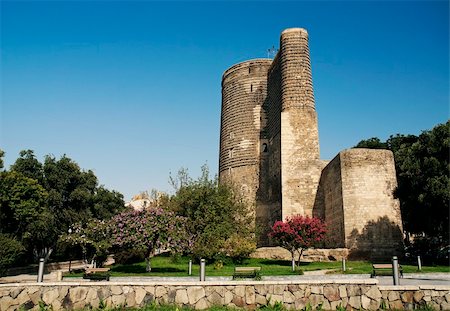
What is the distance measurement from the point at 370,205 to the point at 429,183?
3.71m

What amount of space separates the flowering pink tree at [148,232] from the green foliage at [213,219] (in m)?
3.85

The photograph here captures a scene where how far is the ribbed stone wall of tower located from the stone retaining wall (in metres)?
16.1

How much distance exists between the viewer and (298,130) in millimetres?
25516

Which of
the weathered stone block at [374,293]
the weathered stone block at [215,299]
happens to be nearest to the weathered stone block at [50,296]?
the weathered stone block at [215,299]

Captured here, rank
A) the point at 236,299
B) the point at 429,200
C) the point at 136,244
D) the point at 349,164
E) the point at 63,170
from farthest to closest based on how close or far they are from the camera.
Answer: the point at 63,170 → the point at 349,164 → the point at 429,200 → the point at 136,244 → the point at 236,299

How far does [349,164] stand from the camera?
68.1 feet

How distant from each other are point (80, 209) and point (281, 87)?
54.5 feet

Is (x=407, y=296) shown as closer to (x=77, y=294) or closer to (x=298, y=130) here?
(x=77, y=294)

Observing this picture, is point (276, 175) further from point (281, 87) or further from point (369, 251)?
point (369, 251)

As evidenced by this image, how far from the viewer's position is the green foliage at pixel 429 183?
55.5 ft

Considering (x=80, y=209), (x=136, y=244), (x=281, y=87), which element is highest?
(x=281, y=87)

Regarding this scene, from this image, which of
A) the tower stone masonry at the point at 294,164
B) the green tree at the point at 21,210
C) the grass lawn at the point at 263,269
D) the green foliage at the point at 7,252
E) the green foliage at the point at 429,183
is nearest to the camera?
the green foliage at the point at 7,252

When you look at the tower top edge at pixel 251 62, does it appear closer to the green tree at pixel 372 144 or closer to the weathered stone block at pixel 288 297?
the green tree at pixel 372 144

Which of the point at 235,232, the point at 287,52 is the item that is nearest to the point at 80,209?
the point at 235,232
